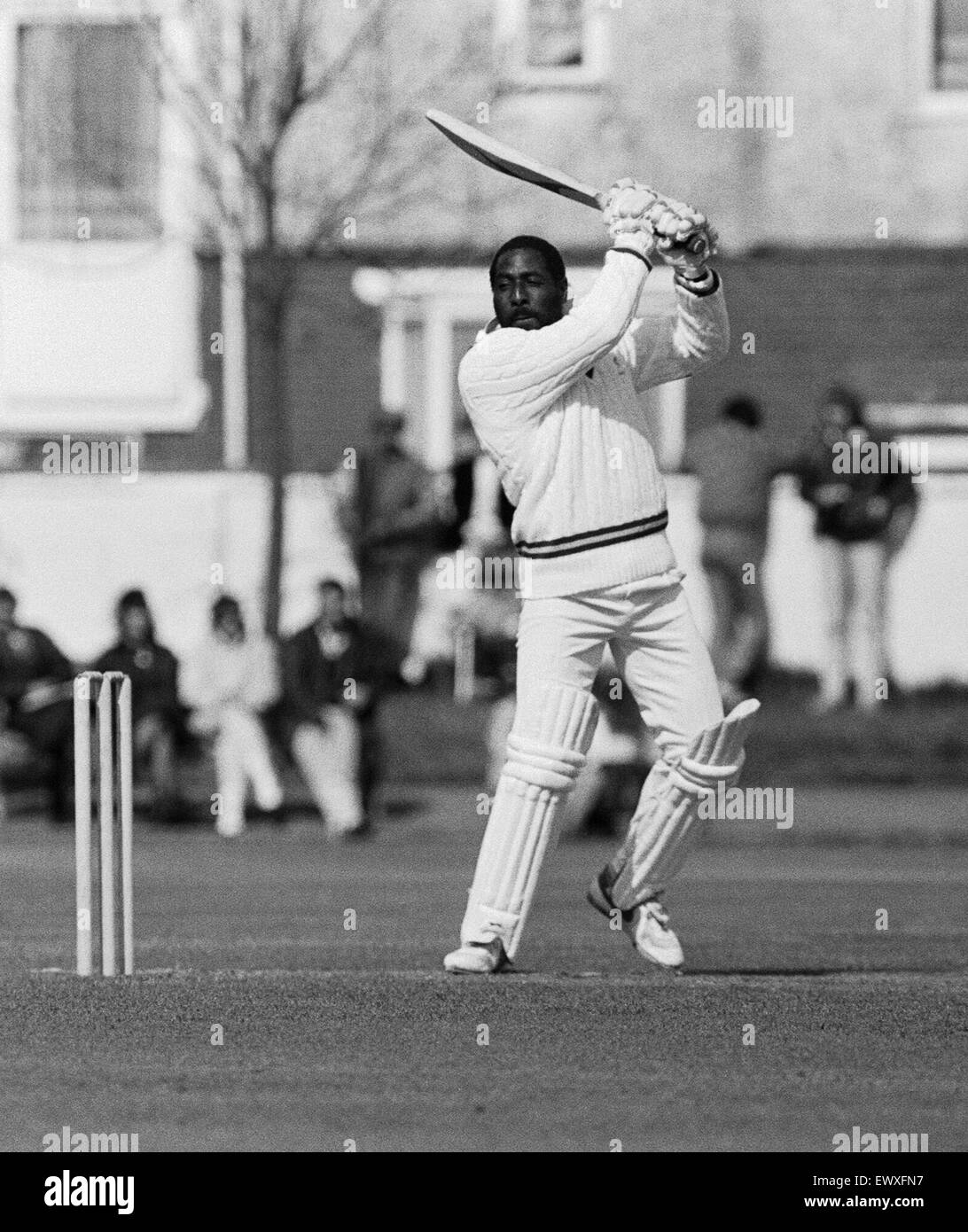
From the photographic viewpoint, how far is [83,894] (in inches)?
370

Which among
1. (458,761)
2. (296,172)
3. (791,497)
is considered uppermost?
(296,172)

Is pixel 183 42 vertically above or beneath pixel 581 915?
above

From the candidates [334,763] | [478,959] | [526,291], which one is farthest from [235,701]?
[526,291]

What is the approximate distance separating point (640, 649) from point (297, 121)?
14858 mm

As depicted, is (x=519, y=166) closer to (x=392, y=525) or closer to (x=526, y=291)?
(x=526, y=291)

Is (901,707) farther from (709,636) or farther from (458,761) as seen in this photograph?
(458,761)

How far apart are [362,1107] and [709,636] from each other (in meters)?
14.9

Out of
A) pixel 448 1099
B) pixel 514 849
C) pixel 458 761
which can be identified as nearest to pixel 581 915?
pixel 514 849

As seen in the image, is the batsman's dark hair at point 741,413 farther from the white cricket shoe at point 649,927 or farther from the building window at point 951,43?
the white cricket shoe at point 649,927

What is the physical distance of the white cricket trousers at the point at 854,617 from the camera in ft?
69.7

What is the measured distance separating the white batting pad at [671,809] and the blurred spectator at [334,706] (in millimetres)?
8301

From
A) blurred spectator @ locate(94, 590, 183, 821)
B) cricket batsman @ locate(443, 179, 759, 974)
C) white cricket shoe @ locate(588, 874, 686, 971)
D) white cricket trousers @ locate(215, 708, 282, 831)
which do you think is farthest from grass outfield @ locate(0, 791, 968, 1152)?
blurred spectator @ locate(94, 590, 183, 821)

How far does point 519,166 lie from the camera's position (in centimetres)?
962

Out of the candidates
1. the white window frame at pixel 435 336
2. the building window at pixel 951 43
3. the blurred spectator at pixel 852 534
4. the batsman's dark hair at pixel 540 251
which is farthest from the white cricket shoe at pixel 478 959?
the building window at pixel 951 43
